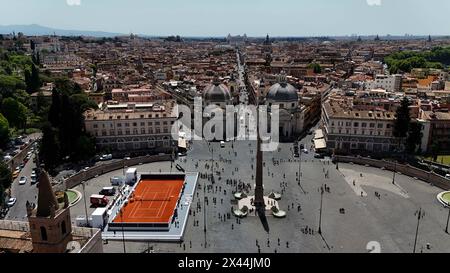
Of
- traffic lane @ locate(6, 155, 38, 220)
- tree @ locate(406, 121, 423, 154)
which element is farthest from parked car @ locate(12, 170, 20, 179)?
tree @ locate(406, 121, 423, 154)

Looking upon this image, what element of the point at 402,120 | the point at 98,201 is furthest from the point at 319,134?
the point at 98,201

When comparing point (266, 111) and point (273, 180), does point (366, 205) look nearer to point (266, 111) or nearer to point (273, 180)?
point (273, 180)

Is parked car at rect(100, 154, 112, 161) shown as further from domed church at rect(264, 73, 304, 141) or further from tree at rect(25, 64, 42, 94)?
tree at rect(25, 64, 42, 94)

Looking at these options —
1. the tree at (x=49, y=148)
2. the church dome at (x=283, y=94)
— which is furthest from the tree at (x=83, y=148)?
the church dome at (x=283, y=94)

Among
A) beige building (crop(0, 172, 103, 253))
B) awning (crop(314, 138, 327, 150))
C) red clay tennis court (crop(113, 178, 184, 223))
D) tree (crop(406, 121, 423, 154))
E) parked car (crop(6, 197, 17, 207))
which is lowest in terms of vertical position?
red clay tennis court (crop(113, 178, 184, 223))

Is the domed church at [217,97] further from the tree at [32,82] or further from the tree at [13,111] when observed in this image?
the tree at [32,82]

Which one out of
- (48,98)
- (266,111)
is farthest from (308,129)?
(48,98)

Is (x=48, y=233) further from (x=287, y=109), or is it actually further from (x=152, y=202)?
(x=287, y=109)
